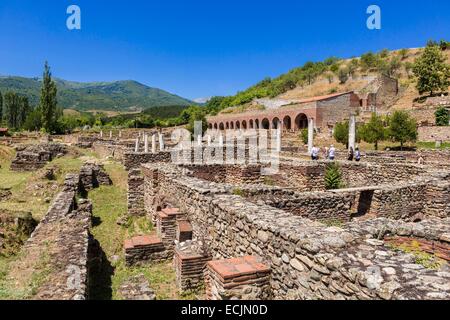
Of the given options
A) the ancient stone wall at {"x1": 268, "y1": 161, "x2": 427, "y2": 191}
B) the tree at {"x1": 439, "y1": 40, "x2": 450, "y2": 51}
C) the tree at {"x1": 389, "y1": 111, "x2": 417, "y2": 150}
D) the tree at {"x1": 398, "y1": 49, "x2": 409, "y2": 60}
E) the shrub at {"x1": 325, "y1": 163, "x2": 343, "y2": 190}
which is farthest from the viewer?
the tree at {"x1": 398, "y1": 49, "x2": 409, "y2": 60}

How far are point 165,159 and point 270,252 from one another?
14.2 meters

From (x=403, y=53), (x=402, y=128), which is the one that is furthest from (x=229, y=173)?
(x=403, y=53)

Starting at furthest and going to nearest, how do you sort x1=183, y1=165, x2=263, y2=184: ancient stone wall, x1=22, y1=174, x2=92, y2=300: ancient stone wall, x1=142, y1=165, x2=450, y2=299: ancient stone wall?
x1=183, y1=165, x2=263, y2=184: ancient stone wall
x1=22, y1=174, x2=92, y2=300: ancient stone wall
x1=142, y1=165, x2=450, y2=299: ancient stone wall

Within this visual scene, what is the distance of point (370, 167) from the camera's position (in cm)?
1282

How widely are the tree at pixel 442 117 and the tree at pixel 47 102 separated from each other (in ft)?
198

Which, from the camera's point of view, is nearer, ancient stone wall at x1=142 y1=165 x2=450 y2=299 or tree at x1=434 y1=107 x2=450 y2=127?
ancient stone wall at x1=142 y1=165 x2=450 y2=299

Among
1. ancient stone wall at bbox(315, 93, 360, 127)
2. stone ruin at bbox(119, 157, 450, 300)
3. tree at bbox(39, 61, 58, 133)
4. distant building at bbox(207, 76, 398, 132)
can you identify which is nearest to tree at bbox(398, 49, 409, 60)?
distant building at bbox(207, 76, 398, 132)

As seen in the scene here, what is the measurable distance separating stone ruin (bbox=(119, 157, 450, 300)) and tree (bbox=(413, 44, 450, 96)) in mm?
50689

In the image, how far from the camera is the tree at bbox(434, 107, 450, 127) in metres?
33.8

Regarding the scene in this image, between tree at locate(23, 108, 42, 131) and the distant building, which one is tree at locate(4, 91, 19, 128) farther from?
the distant building

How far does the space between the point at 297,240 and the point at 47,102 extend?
222 feet

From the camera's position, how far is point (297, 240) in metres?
3.75

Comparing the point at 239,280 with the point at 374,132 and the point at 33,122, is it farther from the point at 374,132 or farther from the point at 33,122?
the point at 33,122
